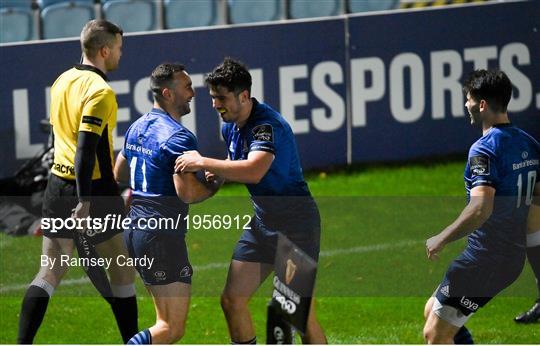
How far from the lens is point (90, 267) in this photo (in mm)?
8148

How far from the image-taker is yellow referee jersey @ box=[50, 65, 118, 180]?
7.84 meters

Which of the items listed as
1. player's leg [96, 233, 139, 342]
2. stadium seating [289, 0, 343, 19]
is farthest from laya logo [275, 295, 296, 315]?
stadium seating [289, 0, 343, 19]

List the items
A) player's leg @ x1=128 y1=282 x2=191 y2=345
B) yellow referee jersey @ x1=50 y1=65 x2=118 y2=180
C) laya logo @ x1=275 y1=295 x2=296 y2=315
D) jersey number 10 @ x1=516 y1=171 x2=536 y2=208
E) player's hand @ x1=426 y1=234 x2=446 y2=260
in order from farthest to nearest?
1. yellow referee jersey @ x1=50 y1=65 x2=118 y2=180
2. player's leg @ x1=128 y1=282 x2=191 y2=345
3. jersey number 10 @ x1=516 y1=171 x2=536 y2=208
4. player's hand @ x1=426 y1=234 x2=446 y2=260
5. laya logo @ x1=275 y1=295 x2=296 y2=315

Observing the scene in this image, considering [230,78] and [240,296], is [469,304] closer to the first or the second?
[240,296]

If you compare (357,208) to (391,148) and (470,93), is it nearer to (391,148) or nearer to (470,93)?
(391,148)

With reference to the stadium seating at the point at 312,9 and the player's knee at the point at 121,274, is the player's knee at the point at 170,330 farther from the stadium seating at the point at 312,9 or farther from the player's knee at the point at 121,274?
the stadium seating at the point at 312,9

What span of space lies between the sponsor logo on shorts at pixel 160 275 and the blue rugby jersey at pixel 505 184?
65.1 inches

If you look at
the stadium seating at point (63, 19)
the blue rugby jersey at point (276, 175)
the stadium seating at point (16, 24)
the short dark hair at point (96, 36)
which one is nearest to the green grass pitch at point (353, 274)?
the blue rugby jersey at point (276, 175)

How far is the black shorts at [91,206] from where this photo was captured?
26.1 ft

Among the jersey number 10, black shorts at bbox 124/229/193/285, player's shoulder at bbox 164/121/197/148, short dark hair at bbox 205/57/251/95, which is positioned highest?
short dark hair at bbox 205/57/251/95

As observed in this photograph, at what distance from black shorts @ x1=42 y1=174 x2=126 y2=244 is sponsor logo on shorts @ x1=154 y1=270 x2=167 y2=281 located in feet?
2.04

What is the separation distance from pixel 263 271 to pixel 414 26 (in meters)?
6.76

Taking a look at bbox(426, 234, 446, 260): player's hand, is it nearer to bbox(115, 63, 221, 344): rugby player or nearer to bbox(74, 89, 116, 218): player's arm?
bbox(115, 63, 221, 344): rugby player

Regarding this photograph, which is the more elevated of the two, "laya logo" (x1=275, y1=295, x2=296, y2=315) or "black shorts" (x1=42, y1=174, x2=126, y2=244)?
"black shorts" (x1=42, y1=174, x2=126, y2=244)
